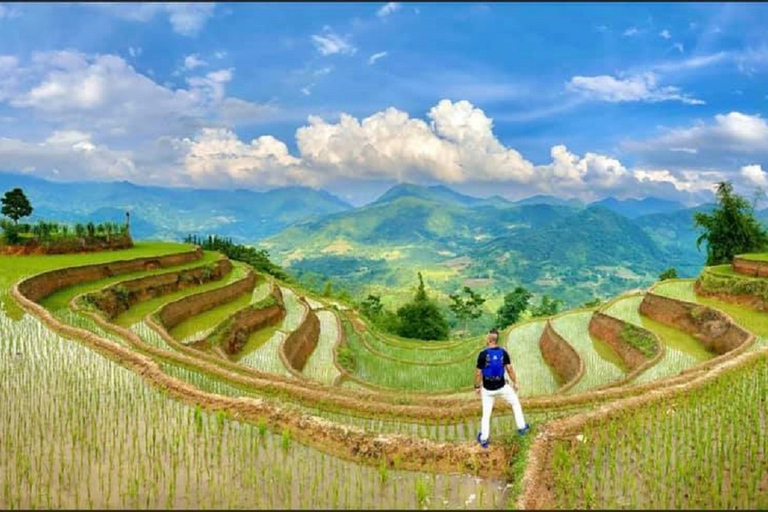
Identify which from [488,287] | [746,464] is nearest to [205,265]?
[746,464]

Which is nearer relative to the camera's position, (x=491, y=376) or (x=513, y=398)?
(x=491, y=376)

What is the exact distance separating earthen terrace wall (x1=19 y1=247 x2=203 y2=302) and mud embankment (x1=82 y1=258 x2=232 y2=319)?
5.08 ft

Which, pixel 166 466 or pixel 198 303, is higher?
pixel 198 303

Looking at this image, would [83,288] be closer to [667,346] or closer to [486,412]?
[486,412]

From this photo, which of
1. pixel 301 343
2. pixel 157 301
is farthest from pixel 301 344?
pixel 157 301

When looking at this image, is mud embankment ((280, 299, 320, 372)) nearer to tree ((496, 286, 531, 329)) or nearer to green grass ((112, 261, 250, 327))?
green grass ((112, 261, 250, 327))

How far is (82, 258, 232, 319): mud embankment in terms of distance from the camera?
68.0ft

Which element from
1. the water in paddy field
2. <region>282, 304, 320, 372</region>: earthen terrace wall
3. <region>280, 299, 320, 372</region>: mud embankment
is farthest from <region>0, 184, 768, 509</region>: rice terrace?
<region>282, 304, 320, 372</region>: earthen terrace wall

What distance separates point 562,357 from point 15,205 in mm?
30408

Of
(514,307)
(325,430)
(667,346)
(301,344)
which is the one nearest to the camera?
(325,430)

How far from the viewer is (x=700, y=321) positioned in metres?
21.8

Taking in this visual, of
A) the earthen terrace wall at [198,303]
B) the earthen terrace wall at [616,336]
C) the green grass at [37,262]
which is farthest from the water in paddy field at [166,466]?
the earthen terrace wall at [616,336]

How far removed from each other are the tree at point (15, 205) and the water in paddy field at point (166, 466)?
23907 mm

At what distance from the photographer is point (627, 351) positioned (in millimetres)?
21453
